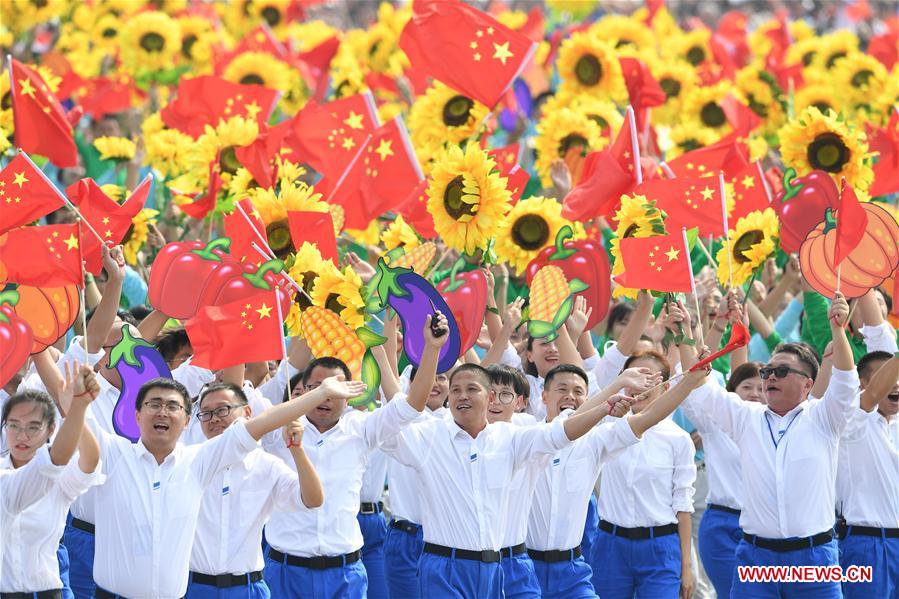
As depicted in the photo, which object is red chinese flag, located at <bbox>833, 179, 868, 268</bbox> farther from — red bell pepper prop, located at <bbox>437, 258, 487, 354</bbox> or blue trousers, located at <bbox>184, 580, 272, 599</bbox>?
blue trousers, located at <bbox>184, 580, 272, 599</bbox>

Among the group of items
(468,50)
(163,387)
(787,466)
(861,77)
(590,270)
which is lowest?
(787,466)

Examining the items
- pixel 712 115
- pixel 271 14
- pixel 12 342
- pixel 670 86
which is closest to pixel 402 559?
pixel 12 342

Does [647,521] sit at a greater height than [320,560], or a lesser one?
greater

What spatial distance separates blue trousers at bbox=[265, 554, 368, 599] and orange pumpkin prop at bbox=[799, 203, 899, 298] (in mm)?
2965

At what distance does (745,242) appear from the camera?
977 cm

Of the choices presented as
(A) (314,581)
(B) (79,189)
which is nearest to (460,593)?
(A) (314,581)

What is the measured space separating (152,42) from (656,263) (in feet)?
27.9

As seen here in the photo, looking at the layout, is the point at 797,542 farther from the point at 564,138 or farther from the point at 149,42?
the point at 149,42

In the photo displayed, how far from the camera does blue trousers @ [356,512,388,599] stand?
9.41 meters

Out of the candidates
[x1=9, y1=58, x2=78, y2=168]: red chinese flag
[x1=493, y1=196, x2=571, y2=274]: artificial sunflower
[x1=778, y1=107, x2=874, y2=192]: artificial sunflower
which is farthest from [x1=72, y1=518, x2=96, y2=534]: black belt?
[x1=778, y1=107, x2=874, y2=192]: artificial sunflower

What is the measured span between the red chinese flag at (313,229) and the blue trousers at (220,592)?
2284mm

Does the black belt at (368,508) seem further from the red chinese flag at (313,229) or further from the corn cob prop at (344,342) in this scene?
the red chinese flag at (313,229)

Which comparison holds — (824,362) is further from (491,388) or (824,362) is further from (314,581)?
(314,581)

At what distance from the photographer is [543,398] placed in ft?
28.8
